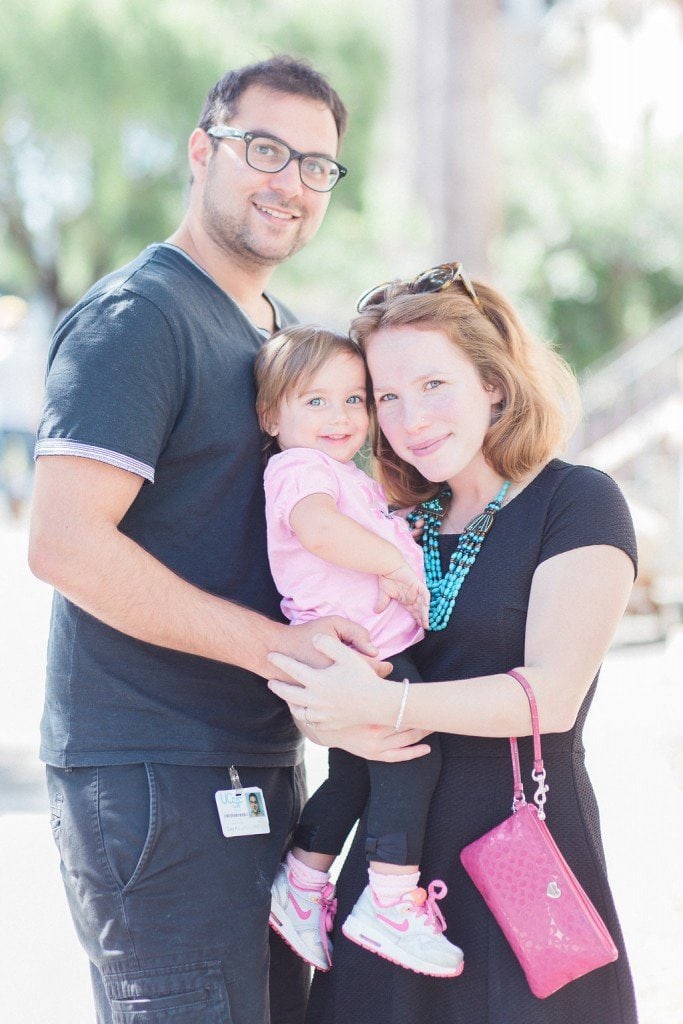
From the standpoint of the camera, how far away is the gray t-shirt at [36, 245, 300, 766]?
224 cm

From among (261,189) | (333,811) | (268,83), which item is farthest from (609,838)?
(268,83)

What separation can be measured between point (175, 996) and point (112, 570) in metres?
0.88

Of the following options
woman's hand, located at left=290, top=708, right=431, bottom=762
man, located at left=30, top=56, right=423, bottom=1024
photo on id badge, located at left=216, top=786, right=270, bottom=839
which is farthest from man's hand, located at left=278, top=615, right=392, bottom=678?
photo on id badge, located at left=216, top=786, right=270, bottom=839

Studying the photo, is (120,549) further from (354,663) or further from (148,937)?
(148,937)

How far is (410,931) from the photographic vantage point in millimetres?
2246

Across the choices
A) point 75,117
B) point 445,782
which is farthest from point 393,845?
point 75,117

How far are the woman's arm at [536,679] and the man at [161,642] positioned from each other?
148mm

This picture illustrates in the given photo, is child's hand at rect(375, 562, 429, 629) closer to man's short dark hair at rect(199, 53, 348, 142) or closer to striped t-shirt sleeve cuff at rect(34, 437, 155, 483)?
striped t-shirt sleeve cuff at rect(34, 437, 155, 483)

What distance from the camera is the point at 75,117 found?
19375 mm

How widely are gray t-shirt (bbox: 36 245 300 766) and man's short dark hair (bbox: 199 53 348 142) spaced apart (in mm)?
508

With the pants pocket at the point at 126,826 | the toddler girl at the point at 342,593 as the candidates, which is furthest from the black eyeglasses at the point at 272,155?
the pants pocket at the point at 126,826

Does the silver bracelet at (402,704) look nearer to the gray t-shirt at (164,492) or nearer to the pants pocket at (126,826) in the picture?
the gray t-shirt at (164,492)

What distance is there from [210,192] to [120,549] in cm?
104

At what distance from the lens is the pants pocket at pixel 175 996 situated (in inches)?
88.9
